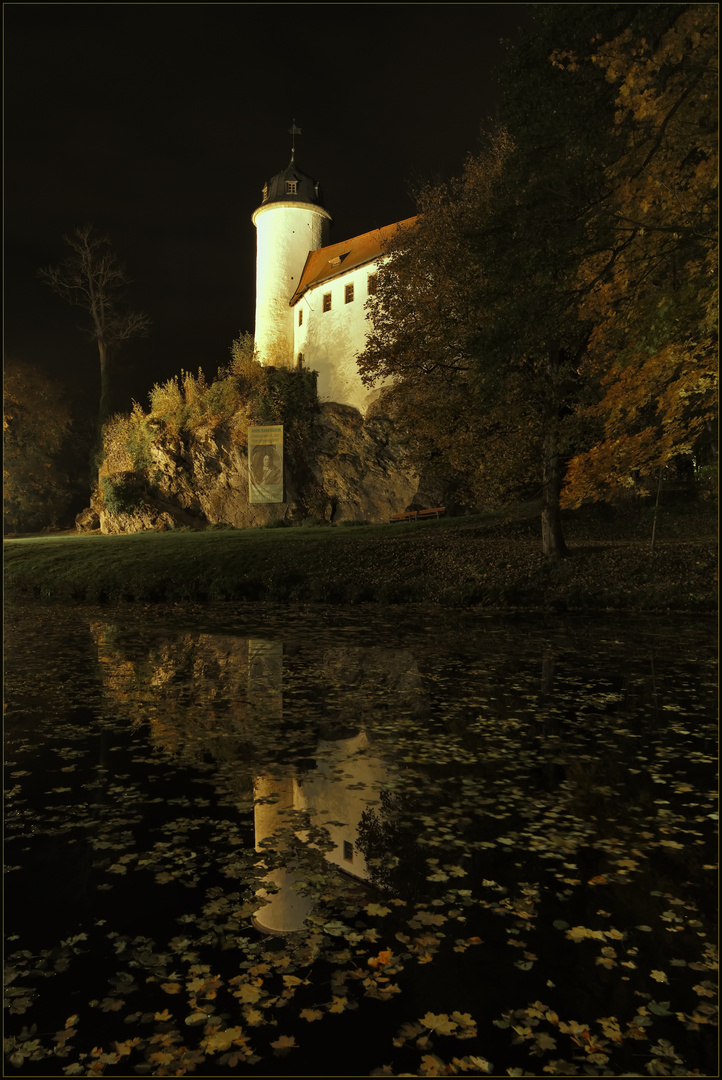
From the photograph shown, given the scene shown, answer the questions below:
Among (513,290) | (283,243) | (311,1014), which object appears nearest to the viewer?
(311,1014)

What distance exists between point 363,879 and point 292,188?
55255 millimetres

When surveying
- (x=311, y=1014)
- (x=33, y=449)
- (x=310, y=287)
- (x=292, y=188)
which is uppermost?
(x=292, y=188)

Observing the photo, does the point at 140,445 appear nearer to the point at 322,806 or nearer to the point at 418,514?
the point at 418,514

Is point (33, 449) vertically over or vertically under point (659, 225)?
over

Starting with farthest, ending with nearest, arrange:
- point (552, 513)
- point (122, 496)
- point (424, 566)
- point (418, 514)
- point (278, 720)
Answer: point (122, 496)
point (418, 514)
point (424, 566)
point (552, 513)
point (278, 720)

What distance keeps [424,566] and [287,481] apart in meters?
20.5

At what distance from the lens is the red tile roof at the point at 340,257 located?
44.5 metres

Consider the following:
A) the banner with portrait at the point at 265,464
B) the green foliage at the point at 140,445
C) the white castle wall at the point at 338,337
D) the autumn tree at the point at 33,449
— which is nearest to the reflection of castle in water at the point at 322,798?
the banner with portrait at the point at 265,464

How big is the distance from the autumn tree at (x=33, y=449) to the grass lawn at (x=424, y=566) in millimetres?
28972

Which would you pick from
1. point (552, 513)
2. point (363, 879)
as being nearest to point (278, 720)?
point (363, 879)

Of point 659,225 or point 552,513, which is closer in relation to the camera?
point 659,225

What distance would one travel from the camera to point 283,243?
52.2 m

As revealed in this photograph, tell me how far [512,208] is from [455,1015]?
15.1m

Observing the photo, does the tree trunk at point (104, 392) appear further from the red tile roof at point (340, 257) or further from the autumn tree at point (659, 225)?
the autumn tree at point (659, 225)
